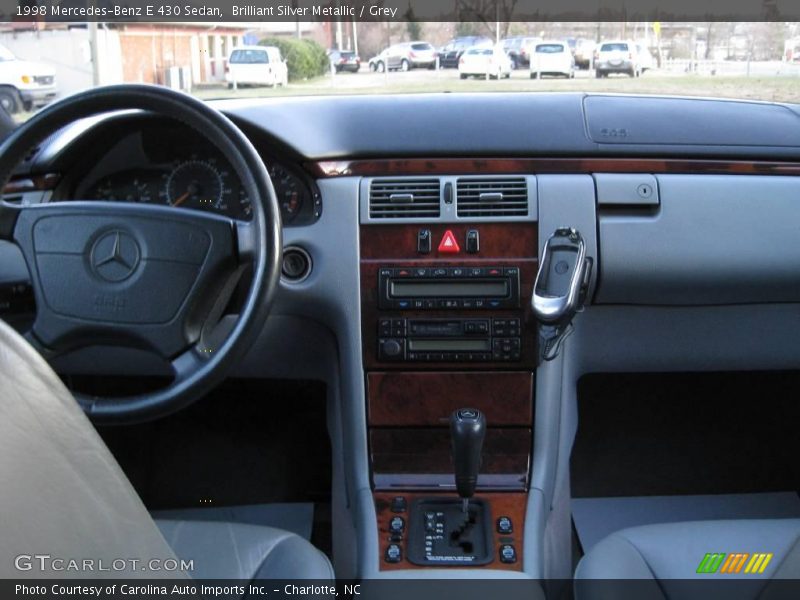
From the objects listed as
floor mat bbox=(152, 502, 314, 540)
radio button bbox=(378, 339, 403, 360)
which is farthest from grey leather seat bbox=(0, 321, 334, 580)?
floor mat bbox=(152, 502, 314, 540)

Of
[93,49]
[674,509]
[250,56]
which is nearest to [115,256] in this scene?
[93,49]

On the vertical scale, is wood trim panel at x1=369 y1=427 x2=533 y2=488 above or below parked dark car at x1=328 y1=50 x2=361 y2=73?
below

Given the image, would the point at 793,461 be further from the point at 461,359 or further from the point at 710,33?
the point at 710,33

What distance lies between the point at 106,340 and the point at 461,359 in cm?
94

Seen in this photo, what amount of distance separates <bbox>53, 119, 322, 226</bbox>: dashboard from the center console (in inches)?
8.9

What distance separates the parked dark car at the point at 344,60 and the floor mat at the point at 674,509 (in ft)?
4.98

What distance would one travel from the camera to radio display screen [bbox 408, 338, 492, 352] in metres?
2.58

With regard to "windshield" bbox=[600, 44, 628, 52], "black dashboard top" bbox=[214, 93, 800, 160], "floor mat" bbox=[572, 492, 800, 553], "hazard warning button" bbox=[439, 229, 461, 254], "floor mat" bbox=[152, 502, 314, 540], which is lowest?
"floor mat" bbox=[152, 502, 314, 540]

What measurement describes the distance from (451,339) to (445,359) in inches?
2.2

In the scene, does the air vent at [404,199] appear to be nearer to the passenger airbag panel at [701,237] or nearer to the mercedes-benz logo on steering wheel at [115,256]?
the passenger airbag panel at [701,237]

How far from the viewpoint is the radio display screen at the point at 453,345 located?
258 centimetres

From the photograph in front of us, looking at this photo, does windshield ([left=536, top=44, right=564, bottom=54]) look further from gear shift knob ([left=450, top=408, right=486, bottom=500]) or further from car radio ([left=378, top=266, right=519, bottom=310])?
gear shift knob ([left=450, top=408, right=486, bottom=500])

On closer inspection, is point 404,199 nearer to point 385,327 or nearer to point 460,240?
point 460,240

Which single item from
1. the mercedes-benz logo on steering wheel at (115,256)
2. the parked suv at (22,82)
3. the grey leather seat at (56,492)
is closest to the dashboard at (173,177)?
the parked suv at (22,82)
